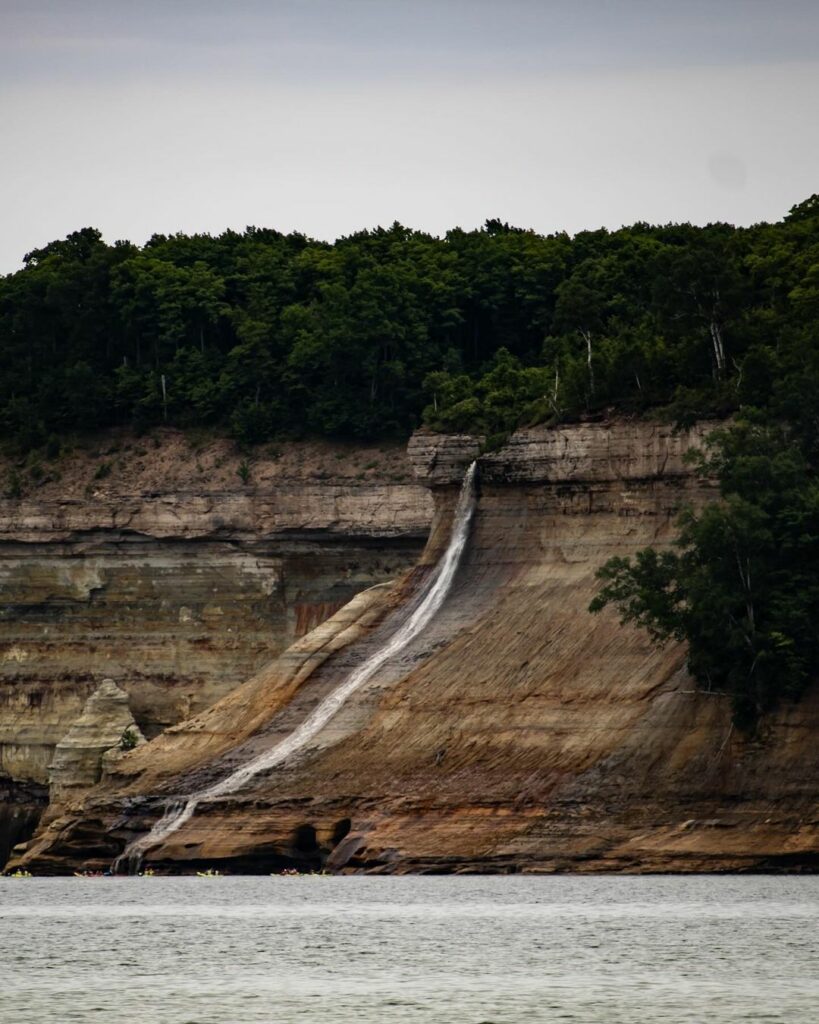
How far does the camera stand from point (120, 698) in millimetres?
131000

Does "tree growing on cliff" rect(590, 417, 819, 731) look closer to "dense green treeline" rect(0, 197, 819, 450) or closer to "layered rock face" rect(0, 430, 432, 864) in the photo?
"dense green treeline" rect(0, 197, 819, 450)

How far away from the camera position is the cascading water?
111m

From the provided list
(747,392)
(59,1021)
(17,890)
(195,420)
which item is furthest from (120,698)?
(59,1021)

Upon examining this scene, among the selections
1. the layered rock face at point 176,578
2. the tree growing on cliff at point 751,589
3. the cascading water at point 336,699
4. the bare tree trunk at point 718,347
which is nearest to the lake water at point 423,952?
the tree growing on cliff at point 751,589

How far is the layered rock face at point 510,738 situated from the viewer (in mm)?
100812

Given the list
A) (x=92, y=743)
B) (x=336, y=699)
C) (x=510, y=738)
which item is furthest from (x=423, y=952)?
(x=92, y=743)

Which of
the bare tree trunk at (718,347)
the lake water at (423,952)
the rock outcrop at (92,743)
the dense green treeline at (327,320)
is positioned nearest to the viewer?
the lake water at (423,952)

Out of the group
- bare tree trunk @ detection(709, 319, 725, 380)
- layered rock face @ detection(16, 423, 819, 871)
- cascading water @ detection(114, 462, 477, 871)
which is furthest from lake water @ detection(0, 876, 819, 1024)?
bare tree trunk @ detection(709, 319, 725, 380)

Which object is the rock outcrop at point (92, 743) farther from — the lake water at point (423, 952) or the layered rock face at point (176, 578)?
the lake water at point (423, 952)

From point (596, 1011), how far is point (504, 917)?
2344cm

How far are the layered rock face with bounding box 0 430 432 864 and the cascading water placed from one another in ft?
38.3

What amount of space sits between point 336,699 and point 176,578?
71.2 ft

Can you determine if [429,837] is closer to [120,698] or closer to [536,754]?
[536,754]

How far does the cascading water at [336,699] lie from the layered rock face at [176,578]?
38.3 feet
